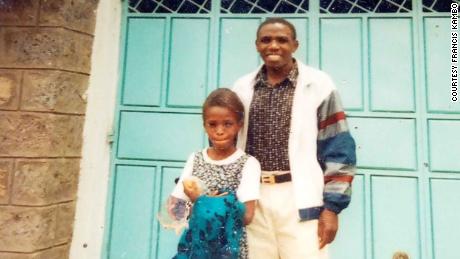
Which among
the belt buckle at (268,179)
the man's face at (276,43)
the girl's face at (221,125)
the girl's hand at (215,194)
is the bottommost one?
the girl's hand at (215,194)

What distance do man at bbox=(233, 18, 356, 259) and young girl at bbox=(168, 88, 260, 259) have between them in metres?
0.12

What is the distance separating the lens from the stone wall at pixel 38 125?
2.35 meters

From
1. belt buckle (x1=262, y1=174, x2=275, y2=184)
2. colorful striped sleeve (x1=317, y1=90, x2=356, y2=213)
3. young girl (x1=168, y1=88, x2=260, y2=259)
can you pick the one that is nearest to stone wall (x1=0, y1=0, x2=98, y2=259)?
young girl (x1=168, y1=88, x2=260, y2=259)

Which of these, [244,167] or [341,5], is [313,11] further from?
[244,167]

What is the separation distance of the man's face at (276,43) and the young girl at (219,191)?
281 millimetres

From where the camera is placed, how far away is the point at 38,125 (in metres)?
2.41

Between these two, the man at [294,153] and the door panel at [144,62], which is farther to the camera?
the door panel at [144,62]

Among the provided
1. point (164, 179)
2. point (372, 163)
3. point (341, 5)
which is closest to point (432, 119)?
point (372, 163)

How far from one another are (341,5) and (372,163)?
131 cm

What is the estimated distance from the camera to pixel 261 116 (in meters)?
1.98

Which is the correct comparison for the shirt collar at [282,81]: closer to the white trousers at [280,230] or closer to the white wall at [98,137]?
the white trousers at [280,230]

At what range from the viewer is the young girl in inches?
67.4

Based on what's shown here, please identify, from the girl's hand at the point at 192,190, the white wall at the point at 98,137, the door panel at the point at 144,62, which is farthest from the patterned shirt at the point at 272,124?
the white wall at the point at 98,137

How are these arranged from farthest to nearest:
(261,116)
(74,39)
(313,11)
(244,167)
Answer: (313,11) < (74,39) < (261,116) < (244,167)
